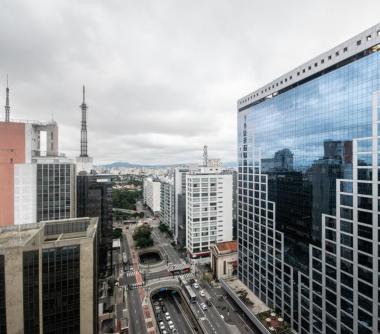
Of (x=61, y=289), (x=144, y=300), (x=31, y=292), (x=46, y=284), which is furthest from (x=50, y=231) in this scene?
(x=144, y=300)

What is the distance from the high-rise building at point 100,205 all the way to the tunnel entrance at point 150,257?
68.6 feet

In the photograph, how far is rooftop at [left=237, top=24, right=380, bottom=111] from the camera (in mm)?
33919

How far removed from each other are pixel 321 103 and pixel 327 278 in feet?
106

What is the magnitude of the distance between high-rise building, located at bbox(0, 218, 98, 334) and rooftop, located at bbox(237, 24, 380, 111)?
50725 millimetres

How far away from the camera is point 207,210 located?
3548 inches

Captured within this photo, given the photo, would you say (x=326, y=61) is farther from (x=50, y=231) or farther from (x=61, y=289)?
(x=50, y=231)

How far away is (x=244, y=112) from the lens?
69.4 m

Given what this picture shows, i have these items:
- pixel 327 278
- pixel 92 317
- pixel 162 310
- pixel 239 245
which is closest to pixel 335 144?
pixel 327 278

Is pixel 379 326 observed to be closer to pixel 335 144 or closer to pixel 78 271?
pixel 335 144

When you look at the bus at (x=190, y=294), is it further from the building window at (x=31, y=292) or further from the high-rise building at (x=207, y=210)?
the building window at (x=31, y=292)

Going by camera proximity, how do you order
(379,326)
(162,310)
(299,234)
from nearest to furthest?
(379,326)
(299,234)
(162,310)

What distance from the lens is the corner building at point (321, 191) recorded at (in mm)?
33938

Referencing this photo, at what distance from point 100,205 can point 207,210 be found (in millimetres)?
40460

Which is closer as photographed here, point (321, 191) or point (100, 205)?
point (321, 191)
